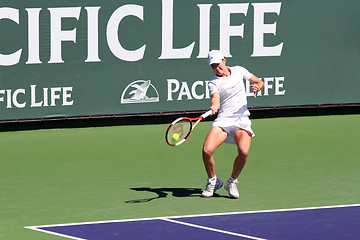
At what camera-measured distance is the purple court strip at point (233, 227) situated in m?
9.77

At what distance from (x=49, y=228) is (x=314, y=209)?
10.1ft

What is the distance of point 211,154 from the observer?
1128 cm

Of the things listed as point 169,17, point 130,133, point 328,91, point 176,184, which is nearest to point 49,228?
point 176,184

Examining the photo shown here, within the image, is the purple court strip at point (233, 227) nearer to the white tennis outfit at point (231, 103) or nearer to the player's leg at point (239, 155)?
the player's leg at point (239, 155)

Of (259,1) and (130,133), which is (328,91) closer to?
(259,1)

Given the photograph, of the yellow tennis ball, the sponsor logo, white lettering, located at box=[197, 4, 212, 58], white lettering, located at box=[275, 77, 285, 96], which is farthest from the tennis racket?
white lettering, located at box=[275, 77, 285, 96]

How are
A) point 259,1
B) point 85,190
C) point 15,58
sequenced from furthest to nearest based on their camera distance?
point 259,1, point 15,58, point 85,190

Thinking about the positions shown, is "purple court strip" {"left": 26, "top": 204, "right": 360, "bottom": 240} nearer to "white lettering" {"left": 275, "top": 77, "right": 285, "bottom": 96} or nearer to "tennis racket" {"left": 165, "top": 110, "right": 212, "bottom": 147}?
"tennis racket" {"left": 165, "top": 110, "right": 212, "bottom": 147}

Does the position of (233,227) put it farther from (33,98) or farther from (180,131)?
(33,98)

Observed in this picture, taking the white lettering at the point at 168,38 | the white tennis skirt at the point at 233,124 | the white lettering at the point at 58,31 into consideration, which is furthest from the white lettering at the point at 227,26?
the white tennis skirt at the point at 233,124

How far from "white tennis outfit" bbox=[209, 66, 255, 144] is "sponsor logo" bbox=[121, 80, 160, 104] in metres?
5.74

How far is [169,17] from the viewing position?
56.5ft

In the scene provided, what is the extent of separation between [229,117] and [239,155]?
48 cm

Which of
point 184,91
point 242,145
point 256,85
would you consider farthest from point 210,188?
point 184,91
